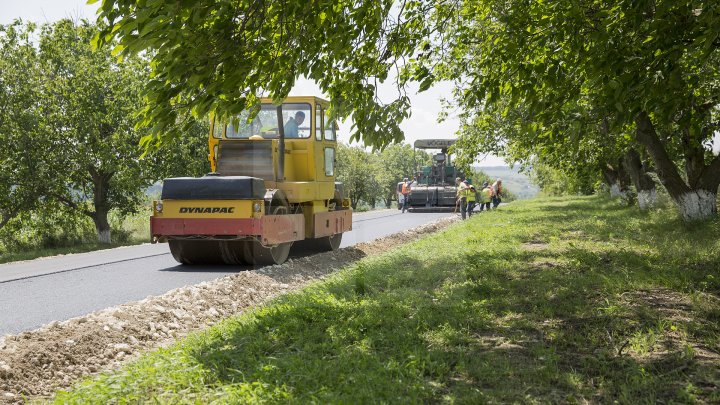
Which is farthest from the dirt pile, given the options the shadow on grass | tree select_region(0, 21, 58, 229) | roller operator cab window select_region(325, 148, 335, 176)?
tree select_region(0, 21, 58, 229)

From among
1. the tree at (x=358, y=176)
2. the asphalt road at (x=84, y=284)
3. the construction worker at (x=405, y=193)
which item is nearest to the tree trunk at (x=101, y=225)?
the asphalt road at (x=84, y=284)

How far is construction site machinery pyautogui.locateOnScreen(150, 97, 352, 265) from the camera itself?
10.3m

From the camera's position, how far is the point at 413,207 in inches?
1366

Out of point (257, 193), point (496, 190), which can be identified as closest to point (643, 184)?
point (496, 190)

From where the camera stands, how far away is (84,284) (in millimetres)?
9359

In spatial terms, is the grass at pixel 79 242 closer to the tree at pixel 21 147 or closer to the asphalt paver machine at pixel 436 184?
the tree at pixel 21 147

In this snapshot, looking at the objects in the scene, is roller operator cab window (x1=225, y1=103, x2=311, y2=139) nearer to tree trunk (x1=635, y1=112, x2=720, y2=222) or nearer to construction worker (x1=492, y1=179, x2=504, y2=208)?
tree trunk (x1=635, y1=112, x2=720, y2=222)

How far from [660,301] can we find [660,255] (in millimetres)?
3545

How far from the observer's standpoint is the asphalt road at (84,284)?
723cm

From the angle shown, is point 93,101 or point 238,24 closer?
point 238,24

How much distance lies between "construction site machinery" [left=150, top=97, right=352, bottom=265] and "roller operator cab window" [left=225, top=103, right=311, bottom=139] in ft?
0.06

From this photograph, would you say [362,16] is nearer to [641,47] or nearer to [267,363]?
[641,47]

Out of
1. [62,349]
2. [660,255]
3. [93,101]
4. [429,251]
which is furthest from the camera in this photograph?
[93,101]

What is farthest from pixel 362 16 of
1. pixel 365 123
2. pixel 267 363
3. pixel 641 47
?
pixel 267 363
